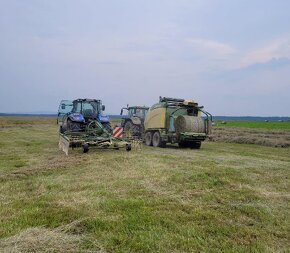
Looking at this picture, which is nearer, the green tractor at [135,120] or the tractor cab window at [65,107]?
the tractor cab window at [65,107]

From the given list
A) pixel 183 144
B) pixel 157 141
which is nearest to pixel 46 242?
pixel 157 141

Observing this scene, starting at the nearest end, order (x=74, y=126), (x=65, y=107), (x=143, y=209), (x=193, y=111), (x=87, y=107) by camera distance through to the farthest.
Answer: (x=143, y=209) < (x=74, y=126) < (x=87, y=107) < (x=65, y=107) < (x=193, y=111)

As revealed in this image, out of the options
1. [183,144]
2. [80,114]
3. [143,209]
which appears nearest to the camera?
[143,209]

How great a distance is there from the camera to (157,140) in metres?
21.8

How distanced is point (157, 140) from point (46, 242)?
16.7 metres

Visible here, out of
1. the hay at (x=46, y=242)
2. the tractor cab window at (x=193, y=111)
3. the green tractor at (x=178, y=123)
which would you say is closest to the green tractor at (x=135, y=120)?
the green tractor at (x=178, y=123)

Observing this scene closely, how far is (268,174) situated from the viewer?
11.7 meters

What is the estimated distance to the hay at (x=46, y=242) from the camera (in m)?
5.12

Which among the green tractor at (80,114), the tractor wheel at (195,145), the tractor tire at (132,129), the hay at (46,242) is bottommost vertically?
the hay at (46,242)

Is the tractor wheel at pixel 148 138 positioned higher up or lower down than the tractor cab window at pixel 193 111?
lower down

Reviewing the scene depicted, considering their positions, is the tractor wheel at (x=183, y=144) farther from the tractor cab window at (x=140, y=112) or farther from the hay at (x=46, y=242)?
the hay at (x=46, y=242)

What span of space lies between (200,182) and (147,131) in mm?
13152

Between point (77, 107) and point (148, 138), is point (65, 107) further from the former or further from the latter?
point (148, 138)

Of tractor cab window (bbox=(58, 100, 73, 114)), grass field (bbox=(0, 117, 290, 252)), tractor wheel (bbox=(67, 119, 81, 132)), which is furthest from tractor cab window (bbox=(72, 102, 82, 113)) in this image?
grass field (bbox=(0, 117, 290, 252))
